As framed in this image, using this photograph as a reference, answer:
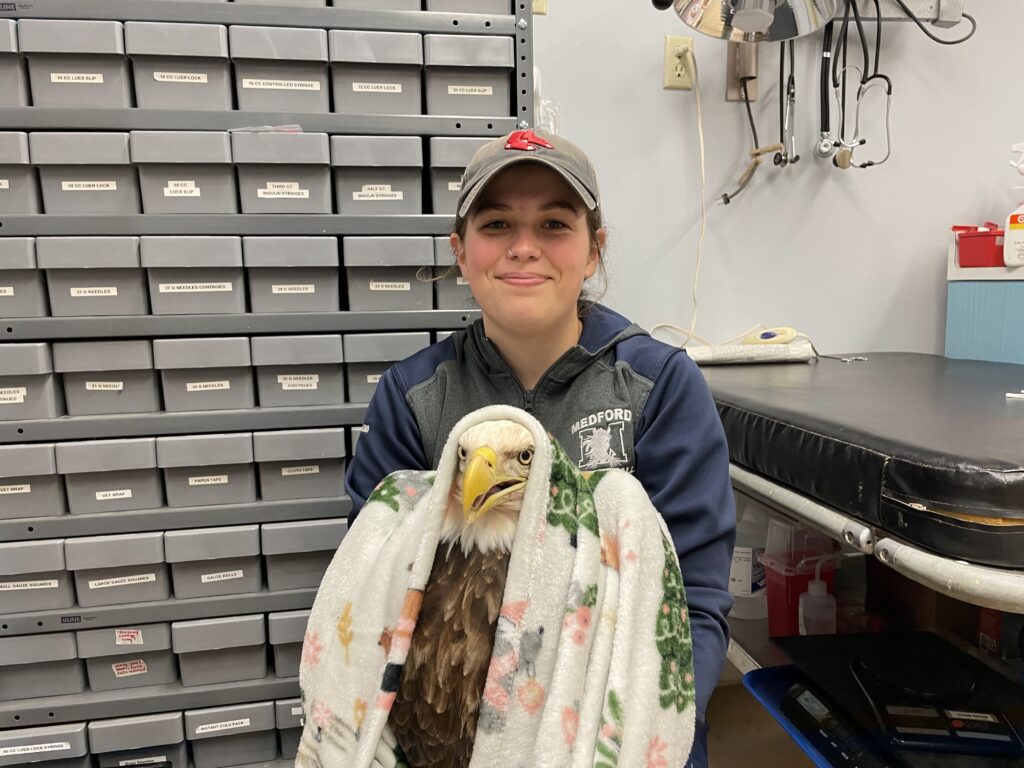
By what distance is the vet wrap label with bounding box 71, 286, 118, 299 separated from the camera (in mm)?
876

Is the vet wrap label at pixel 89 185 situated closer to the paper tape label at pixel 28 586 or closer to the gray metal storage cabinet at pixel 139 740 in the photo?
the paper tape label at pixel 28 586

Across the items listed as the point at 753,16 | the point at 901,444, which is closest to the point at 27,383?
the point at 901,444

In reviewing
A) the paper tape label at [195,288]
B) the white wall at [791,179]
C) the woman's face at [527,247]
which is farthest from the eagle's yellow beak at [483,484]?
the white wall at [791,179]

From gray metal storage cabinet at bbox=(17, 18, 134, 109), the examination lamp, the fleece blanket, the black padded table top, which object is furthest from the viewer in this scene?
the examination lamp

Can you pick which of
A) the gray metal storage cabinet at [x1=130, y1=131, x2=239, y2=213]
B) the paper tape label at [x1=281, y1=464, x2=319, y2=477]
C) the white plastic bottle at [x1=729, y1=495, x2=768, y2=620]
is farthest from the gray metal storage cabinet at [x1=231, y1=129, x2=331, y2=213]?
the white plastic bottle at [x1=729, y1=495, x2=768, y2=620]

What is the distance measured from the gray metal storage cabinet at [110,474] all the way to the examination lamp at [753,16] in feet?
3.61

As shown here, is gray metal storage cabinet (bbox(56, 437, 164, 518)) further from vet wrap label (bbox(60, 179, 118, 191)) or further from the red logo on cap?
the red logo on cap

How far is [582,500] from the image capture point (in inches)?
20.7

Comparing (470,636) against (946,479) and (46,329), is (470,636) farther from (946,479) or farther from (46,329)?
(46,329)

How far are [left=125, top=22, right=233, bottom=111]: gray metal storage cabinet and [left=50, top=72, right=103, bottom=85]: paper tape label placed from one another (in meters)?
0.05

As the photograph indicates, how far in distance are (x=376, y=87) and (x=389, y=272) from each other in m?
0.26

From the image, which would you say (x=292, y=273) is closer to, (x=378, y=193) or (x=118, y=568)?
(x=378, y=193)

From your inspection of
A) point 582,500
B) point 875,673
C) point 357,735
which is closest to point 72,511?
point 357,735

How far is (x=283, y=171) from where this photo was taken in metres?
0.88
